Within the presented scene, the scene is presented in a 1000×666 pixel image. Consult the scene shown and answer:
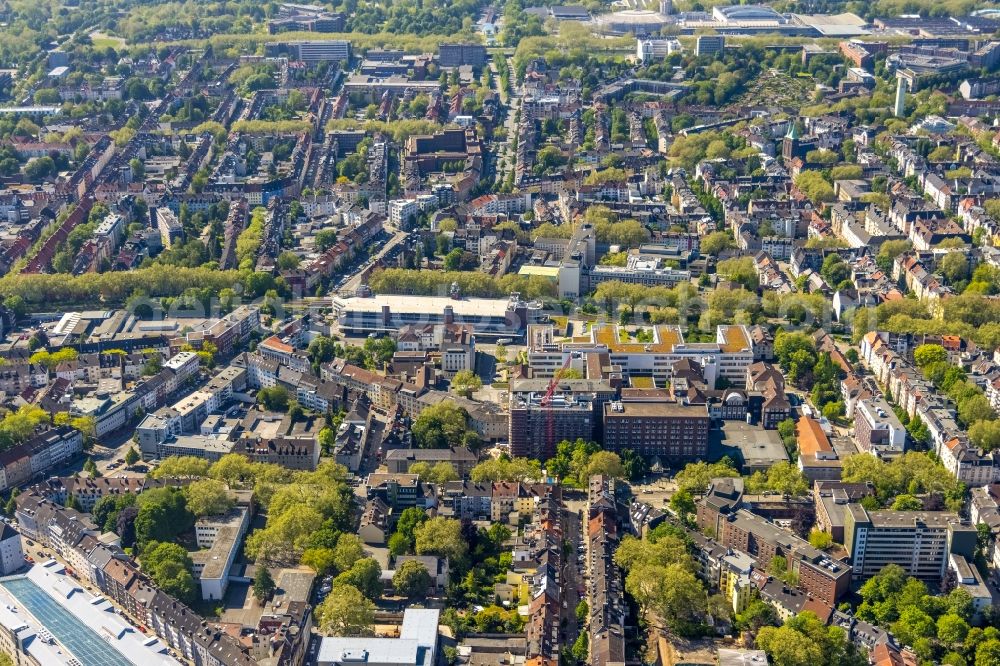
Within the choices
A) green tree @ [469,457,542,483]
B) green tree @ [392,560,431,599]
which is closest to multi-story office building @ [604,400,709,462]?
green tree @ [469,457,542,483]

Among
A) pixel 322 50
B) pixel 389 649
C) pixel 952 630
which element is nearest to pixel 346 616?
pixel 389 649

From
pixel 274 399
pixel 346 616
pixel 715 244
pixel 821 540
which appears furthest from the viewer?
pixel 715 244

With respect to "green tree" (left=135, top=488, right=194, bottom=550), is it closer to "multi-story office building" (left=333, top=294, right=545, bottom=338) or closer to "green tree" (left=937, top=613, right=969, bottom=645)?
"multi-story office building" (left=333, top=294, right=545, bottom=338)

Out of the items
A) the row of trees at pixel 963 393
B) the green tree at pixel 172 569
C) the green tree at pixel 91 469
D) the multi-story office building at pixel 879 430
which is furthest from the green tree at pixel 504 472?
the row of trees at pixel 963 393

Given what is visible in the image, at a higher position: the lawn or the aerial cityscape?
the lawn

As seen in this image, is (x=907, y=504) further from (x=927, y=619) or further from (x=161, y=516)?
(x=161, y=516)

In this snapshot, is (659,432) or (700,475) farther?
(659,432)
